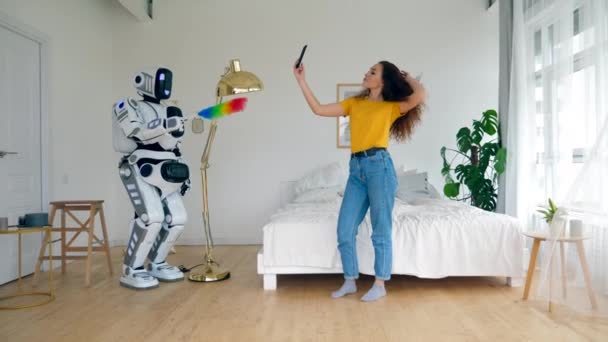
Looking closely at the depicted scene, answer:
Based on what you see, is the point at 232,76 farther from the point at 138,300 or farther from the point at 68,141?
the point at 68,141

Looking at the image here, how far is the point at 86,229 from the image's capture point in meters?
3.68

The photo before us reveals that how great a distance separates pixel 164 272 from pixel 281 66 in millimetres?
2865

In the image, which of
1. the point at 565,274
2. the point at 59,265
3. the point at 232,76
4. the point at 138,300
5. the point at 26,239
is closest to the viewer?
the point at 565,274

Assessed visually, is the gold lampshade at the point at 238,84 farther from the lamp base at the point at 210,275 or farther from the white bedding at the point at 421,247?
the lamp base at the point at 210,275

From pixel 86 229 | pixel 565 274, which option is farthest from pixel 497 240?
pixel 86 229

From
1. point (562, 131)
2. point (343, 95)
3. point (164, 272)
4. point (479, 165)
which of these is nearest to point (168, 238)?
point (164, 272)

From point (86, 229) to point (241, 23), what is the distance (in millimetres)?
2991

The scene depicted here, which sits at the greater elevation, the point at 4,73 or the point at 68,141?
the point at 4,73

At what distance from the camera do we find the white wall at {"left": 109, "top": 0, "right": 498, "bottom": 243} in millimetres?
5516

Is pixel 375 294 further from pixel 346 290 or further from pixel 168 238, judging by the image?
pixel 168 238

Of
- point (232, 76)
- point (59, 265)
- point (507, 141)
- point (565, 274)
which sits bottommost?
point (59, 265)

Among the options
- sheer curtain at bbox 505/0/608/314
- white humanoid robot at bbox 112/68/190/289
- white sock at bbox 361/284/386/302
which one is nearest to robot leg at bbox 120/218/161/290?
white humanoid robot at bbox 112/68/190/289

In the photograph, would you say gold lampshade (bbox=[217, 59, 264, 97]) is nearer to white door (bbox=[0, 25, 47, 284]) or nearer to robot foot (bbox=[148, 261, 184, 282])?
robot foot (bbox=[148, 261, 184, 282])

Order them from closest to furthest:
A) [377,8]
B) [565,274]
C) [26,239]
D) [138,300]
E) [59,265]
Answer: [565,274] → [138,300] → [26,239] → [59,265] → [377,8]
